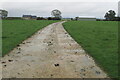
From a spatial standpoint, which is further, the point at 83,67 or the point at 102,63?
the point at 102,63

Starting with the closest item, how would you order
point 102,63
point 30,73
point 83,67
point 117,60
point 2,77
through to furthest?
point 2,77 → point 30,73 → point 83,67 → point 102,63 → point 117,60

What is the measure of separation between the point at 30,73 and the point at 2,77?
0.74m

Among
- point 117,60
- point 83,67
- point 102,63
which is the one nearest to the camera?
point 83,67

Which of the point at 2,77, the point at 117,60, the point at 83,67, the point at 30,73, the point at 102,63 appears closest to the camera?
the point at 2,77

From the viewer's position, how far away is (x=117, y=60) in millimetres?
7207

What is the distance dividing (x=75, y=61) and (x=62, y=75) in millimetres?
1716

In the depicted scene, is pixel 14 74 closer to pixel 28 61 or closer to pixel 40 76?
pixel 40 76

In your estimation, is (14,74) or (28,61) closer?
(14,74)

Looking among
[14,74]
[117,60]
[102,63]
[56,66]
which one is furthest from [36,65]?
[117,60]

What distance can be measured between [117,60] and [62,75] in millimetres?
2716

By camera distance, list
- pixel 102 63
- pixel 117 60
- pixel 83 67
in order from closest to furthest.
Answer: pixel 83 67
pixel 102 63
pixel 117 60

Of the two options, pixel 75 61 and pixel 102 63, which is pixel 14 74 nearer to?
pixel 75 61

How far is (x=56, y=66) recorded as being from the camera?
20.5 ft

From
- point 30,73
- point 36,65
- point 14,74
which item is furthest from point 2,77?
point 36,65
